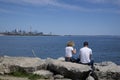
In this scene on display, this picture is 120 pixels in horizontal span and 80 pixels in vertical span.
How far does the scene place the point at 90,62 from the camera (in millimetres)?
15898

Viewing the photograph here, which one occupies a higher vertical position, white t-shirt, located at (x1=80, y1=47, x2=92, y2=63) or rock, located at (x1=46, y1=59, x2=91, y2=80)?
white t-shirt, located at (x1=80, y1=47, x2=92, y2=63)

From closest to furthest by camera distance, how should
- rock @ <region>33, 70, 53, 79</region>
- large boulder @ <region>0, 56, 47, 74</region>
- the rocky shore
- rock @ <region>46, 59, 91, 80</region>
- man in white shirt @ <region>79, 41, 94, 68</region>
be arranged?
rock @ <region>46, 59, 91, 80</region> < the rocky shore < rock @ <region>33, 70, 53, 79</region> < large boulder @ <region>0, 56, 47, 74</region> < man in white shirt @ <region>79, 41, 94, 68</region>

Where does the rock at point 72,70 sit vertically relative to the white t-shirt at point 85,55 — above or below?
below

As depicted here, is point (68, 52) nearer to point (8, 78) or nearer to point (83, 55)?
point (83, 55)

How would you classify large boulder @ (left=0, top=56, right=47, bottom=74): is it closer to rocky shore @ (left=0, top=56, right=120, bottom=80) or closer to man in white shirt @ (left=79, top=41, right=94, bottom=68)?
rocky shore @ (left=0, top=56, right=120, bottom=80)

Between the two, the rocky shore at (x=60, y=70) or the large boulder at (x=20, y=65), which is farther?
the large boulder at (x=20, y=65)

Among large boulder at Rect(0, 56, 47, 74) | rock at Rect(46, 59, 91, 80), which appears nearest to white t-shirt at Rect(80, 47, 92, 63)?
rock at Rect(46, 59, 91, 80)

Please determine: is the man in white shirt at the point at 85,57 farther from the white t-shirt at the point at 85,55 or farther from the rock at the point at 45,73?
the rock at the point at 45,73

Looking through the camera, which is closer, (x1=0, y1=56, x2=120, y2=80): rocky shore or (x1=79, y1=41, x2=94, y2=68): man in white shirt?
(x1=0, y1=56, x2=120, y2=80): rocky shore

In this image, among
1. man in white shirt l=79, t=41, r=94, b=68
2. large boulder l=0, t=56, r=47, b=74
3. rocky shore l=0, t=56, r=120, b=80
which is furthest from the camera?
man in white shirt l=79, t=41, r=94, b=68

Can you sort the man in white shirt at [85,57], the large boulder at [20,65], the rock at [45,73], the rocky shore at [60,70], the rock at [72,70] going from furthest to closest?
the man in white shirt at [85,57], the large boulder at [20,65], the rock at [45,73], the rocky shore at [60,70], the rock at [72,70]

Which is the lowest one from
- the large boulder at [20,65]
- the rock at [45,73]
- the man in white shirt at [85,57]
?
the rock at [45,73]

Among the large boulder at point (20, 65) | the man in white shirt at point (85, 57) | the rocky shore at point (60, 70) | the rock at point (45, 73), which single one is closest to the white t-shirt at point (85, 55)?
the man in white shirt at point (85, 57)

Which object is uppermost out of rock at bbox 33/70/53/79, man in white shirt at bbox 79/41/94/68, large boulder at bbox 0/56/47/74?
man in white shirt at bbox 79/41/94/68
